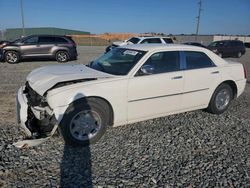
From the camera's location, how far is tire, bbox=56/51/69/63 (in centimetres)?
1462

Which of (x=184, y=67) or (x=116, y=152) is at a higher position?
(x=184, y=67)

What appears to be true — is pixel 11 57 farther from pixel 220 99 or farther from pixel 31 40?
pixel 220 99

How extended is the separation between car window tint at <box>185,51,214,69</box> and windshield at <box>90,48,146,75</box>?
1.00 meters

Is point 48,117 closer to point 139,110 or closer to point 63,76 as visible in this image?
point 63,76

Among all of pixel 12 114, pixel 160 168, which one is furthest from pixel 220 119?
pixel 12 114

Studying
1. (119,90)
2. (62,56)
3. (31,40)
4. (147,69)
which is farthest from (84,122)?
(31,40)

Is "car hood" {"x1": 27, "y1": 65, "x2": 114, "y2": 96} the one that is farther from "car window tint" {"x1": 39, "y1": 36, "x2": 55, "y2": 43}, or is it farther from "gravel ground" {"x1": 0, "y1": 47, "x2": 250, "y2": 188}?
"car window tint" {"x1": 39, "y1": 36, "x2": 55, "y2": 43}

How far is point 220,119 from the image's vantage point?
5.25 meters

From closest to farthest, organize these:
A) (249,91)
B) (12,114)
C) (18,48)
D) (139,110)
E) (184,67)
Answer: (139,110) < (184,67) < (12,114) < (249,91) < (18,48)

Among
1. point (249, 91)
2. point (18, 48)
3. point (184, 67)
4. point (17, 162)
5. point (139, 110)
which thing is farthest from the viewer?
point (18, 48)

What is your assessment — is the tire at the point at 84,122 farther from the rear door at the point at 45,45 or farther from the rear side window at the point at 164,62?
the rear door at the point at 45,45

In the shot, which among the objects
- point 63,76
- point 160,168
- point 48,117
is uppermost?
point 63,76

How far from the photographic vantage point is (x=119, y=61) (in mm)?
4633

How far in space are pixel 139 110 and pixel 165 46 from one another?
1.44 meters
